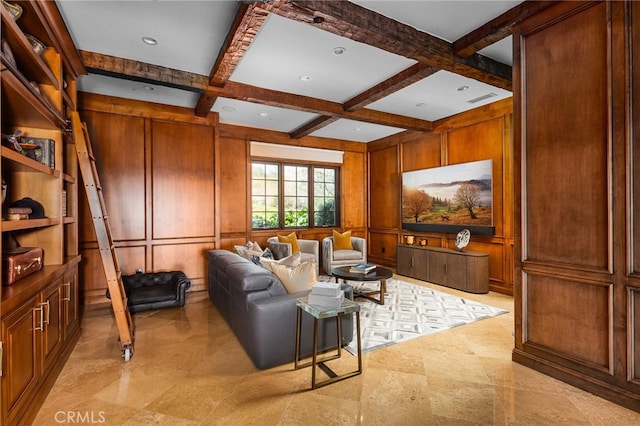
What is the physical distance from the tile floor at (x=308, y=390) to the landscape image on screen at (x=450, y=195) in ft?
8.38

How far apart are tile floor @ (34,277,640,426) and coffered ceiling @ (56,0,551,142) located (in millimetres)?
2792

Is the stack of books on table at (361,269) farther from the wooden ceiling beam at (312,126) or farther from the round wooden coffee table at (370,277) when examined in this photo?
the wooden ceiling beam at (312,126)

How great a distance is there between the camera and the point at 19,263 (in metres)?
2.07

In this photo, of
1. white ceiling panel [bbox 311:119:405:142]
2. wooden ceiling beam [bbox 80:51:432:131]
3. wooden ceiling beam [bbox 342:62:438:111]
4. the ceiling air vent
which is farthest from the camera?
white ceiling panel [bbox 311:119:405:142]

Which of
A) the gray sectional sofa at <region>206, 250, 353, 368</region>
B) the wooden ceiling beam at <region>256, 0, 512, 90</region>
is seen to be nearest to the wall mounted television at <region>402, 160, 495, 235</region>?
the wooden ceiling beam at <region>256, 0, 512, 90</region>

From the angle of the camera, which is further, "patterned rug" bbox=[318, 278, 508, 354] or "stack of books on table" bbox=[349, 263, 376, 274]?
"stack of books on table" bbox=[349, 263, 376, 274]

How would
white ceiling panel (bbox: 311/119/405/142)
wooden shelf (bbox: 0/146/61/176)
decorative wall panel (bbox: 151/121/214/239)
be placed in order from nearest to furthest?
wooden shelf (bbox: 0/146/61/176) → decorative wall panel (bbox: 151/121/214/239) → white ceiling panel (bbox: 311/119/405/142)

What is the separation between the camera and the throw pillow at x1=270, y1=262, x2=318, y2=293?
283cm

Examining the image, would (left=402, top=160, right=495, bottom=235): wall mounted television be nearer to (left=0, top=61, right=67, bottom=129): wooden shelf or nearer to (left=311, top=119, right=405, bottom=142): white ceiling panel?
(left=311, top=119, right=405, bottom=142): white ceiling panel

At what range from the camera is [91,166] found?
9.95 ft

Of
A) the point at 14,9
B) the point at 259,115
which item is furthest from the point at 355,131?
the point at 14,9

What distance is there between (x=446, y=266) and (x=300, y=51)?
4.02 m

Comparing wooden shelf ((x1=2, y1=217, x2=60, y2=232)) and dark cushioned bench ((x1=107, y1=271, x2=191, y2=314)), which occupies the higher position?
wooden shelf ((x1=2, y1=217, x2=60, y2=232))

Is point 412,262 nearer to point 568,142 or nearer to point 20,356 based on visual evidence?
point 568,142
